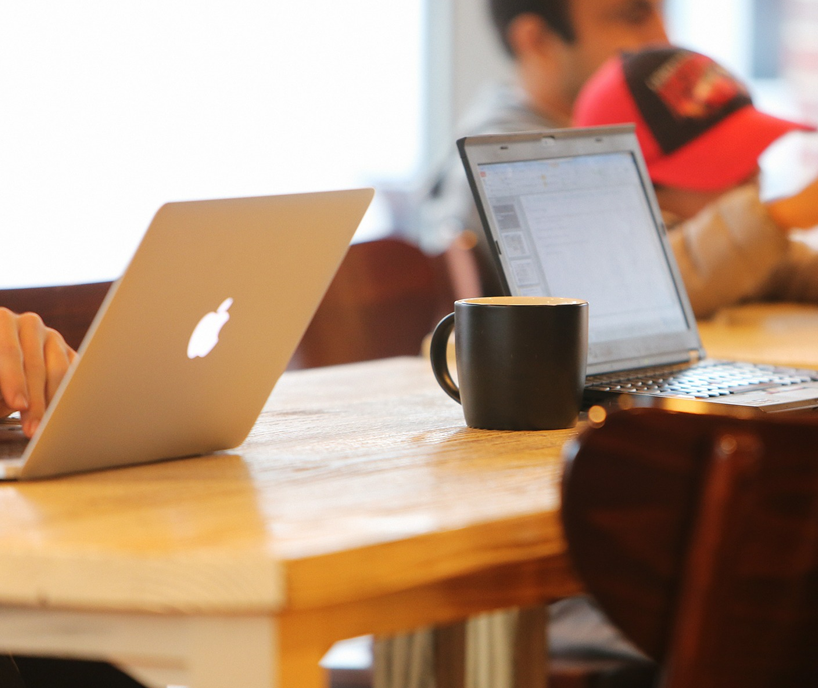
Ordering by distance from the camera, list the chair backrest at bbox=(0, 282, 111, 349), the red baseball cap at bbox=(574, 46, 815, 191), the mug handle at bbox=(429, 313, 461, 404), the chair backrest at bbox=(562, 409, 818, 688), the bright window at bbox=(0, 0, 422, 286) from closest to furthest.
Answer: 1. the chair backrest at bbox=(562, 409, 818, 688)
2. the mug handle at bbox=(429, 313, 461, 404)
3. the chair backrest at bbox=(0, 282, 111, 349)
4. the red baseball cap at bbox=(574, 46, 815, 191)
5. the bright window at bbox=(0, 0, 422, 286)

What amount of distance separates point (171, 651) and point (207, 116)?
2536mm

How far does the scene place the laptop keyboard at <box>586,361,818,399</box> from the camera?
0.88 metres

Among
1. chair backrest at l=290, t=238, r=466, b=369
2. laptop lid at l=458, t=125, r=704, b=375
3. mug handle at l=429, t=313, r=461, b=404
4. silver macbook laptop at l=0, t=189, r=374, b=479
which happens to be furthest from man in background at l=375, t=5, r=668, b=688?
silver macbook laptop at l=0, t=189, r=374, b=479

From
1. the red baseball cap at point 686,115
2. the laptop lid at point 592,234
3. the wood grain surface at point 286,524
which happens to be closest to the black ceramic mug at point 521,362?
the wood grain surface at point 286,524

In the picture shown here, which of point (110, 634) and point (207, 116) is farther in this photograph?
point (207, 116)

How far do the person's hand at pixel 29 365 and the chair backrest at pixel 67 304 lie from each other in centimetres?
30

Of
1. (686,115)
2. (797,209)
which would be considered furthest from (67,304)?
(797,209)

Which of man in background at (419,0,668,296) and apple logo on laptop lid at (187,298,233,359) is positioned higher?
apple logo on laptop lid at (187,298,233,359)

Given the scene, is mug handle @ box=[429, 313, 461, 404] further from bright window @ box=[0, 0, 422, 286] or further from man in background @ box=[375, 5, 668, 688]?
bright window @ box=[0, 0, 422, 286]

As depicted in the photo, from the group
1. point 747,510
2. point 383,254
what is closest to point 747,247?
point 383,254

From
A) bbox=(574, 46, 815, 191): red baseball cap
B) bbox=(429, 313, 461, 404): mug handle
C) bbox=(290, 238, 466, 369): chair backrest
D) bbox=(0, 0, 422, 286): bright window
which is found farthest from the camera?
bbox=(0, 0, 422, 286): bright window

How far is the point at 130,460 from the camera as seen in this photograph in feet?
2.29

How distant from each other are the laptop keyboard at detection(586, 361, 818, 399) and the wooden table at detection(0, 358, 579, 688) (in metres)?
0.24

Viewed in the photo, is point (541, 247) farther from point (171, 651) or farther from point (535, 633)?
point (171, 651)
